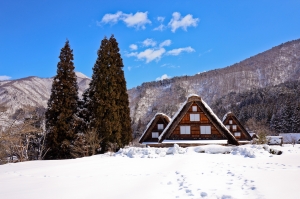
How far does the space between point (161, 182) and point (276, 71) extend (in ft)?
596

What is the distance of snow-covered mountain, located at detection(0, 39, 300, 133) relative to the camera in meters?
156

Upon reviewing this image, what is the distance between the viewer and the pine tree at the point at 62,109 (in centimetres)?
1967

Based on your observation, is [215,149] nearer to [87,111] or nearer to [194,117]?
[194,117]

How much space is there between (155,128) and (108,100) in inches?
381

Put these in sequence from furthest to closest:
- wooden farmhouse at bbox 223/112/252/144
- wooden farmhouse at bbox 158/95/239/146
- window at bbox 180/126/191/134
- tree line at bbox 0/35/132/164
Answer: wooden farmhouse at bbox 223/112/252/144 → window at bbox 180/126/191/134 → wooden farmhouse at bbox 158/95/239/146 → tree line at bbox 0/35/132/164

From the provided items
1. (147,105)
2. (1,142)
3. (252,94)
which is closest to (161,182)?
(1,142)

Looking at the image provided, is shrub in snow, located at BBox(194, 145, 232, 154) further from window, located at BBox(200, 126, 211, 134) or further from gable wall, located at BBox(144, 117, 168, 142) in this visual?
gable wall, located at BBox(144, 117, 168, 142)

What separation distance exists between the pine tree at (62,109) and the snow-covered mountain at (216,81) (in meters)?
126

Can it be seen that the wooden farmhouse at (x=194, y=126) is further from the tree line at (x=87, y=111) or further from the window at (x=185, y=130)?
the tree line at (x=87, y=111)

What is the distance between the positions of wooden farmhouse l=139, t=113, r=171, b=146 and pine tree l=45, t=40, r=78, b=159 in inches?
397

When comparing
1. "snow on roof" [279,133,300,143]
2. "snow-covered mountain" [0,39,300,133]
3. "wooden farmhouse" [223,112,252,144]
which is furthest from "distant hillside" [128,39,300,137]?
"wooden farmhouse" [223,112,252,144]

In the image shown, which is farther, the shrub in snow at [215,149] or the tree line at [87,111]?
the tree line at [87,111]

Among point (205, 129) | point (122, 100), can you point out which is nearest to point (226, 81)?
point (205, 129)

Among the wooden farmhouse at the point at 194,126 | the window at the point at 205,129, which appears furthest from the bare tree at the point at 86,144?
the window at the point at 205,129
